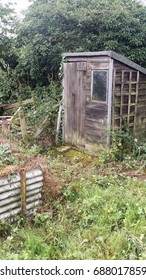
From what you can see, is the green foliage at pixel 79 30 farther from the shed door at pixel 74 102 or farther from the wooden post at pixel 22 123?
the wooden post at pixel 22 123

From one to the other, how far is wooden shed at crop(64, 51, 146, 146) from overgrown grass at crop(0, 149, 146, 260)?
2371mm

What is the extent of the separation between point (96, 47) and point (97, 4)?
1.77 metres

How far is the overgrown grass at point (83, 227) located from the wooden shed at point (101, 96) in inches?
93.3

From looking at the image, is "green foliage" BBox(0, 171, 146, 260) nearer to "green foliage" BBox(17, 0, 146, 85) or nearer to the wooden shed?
the wooden shed

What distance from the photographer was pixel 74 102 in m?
7.63

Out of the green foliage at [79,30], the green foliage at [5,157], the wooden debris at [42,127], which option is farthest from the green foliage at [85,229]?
the green foliage at [79,30]

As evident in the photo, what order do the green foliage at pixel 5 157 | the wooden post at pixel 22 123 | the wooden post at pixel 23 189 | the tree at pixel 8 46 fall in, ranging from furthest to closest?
the tree at pixel 8 46 < the wooden post at pixel 22 123 < the green foliage at pixel 5 157 < the wooden post at pixel 23 189

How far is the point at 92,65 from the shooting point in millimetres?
6867

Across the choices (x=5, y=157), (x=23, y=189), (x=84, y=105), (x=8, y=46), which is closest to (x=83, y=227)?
(x=23, y=189)

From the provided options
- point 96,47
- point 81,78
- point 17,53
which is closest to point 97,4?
point 96,47

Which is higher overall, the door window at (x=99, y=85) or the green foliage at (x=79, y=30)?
the green foliage at (x=79, y=30)

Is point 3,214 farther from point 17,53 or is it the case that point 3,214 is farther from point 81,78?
point 17,53

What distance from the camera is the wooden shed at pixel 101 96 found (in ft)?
21.7

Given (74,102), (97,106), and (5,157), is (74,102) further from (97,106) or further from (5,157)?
(5,157)
